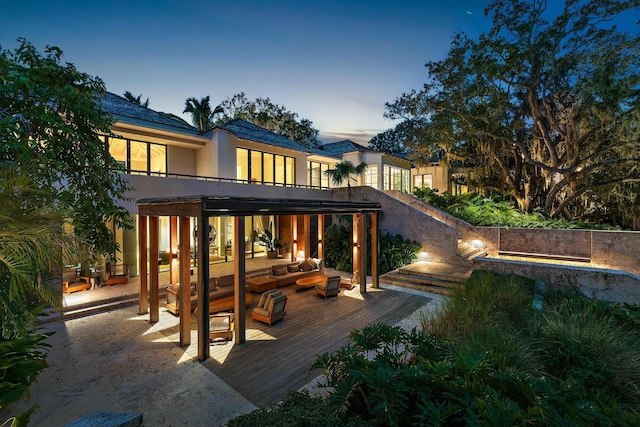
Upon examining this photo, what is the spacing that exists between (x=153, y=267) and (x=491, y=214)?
53.2 feet

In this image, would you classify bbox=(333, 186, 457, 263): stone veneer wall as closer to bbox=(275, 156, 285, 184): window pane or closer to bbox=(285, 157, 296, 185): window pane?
bbox=(285, 157, 296, 185): window pane

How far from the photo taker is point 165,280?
38.3 ft

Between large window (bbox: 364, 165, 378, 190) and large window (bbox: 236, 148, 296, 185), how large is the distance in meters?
7.13

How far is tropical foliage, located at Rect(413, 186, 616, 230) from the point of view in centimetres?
1459

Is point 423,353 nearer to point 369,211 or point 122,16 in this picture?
point 369,211

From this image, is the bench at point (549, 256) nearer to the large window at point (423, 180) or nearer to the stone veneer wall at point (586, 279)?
the stone veneer wall at point (586, 279)

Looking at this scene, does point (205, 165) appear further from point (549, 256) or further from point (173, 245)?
point (549, 256)

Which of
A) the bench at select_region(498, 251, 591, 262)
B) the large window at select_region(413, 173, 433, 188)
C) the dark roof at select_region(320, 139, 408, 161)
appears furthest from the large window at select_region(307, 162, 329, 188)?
the large window at select_region(413, 173, 433, 188)

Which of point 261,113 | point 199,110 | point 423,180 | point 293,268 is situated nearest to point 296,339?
point 293,268

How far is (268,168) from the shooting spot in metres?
17.6

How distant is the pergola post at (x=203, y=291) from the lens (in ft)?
19.8

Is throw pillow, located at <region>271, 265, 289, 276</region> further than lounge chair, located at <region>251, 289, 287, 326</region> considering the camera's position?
Yes

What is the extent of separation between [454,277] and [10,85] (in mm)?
13013

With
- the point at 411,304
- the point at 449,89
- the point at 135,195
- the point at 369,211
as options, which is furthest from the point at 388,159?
the point at 135,195
